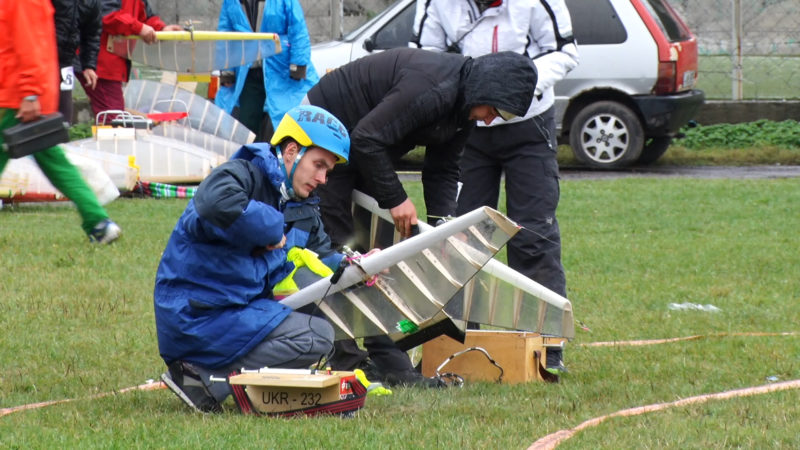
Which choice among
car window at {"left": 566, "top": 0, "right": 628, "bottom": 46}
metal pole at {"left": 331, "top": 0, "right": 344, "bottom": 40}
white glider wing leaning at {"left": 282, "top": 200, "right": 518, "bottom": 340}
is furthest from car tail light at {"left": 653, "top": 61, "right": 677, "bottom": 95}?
white glider wing leaning at {"left": 282, "top": 200, "right": 518, "bottom": 340}

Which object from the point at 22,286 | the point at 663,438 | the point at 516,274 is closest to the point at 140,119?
the point at 22,286

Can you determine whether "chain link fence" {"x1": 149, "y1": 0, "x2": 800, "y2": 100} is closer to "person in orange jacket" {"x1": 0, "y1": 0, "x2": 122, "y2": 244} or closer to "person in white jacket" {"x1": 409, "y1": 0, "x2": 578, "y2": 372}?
"person in white jacket" {"x1": 409, "y1": 0, "x2": 578, "y2": 372}

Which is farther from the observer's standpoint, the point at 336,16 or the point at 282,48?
the point at 336,16

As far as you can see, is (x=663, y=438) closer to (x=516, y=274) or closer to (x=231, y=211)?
(x=516, y=274)

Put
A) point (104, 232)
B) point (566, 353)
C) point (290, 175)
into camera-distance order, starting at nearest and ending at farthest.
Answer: point (290, 175) → point (566, 353) → point (104, 232)

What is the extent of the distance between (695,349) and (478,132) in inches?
57.3

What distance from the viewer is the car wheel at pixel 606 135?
1411 centimetres

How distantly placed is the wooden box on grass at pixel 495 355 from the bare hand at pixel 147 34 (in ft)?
21.4

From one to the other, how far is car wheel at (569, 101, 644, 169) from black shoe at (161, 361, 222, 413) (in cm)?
1004

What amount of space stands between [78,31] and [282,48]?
2476mm

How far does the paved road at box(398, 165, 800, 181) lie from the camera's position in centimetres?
1379

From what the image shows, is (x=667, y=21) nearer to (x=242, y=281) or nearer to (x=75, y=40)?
(x=75, y=40)

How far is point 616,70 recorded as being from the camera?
1402 centimetres

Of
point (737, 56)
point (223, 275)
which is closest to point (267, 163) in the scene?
point (223, 275)
